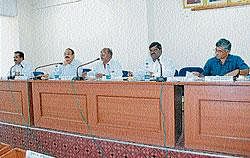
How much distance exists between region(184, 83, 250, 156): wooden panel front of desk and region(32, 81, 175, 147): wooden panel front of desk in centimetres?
17

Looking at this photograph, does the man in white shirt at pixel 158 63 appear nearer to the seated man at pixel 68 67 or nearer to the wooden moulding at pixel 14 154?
the seated man at pixel 68 67

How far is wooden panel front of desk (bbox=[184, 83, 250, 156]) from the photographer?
224 cm

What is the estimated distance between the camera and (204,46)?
417 cm

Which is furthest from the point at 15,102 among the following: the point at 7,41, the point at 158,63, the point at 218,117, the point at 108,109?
the point at 7,41

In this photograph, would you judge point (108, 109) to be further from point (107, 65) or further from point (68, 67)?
point (68, 67)

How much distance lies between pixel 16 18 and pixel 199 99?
454cm

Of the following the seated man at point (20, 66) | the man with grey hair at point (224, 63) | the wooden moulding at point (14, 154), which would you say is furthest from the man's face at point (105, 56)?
the wooden moulding at point (14, 154)

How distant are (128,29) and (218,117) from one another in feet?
8.94

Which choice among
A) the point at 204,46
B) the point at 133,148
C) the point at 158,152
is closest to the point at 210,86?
the point at 158,152

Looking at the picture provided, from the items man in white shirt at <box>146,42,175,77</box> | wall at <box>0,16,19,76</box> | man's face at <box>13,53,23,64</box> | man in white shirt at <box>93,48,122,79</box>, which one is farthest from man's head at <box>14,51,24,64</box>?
man in white shirt at <box>146,42,175,77</box>

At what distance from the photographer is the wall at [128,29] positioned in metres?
4.02

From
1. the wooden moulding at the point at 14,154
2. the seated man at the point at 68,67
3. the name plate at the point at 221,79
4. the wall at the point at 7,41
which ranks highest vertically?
the wall at the point at 7,41

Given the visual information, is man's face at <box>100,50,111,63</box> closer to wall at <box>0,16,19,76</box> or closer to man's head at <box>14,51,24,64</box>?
man's head at <box>14,51,24,64</box>

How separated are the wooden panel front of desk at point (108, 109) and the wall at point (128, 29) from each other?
181 cm
